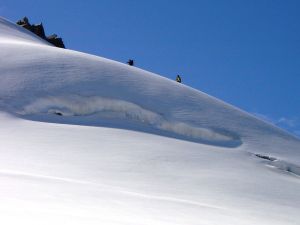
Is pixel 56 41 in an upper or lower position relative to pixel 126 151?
upper

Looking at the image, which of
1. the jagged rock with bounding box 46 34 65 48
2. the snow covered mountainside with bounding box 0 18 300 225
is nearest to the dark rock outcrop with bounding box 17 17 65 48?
the jagged rock with bounding box 46 34 65 48

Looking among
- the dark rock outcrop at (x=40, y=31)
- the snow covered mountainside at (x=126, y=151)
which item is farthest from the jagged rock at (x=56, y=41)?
the snow covered mountainside at (x=126, y=151)

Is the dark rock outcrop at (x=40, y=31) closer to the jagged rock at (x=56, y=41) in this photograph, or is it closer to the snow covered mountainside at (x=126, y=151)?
the jagged rock at (x=56, y=41)

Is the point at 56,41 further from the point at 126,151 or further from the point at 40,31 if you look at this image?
the point at 126,151

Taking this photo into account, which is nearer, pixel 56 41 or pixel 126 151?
pixel 126 151

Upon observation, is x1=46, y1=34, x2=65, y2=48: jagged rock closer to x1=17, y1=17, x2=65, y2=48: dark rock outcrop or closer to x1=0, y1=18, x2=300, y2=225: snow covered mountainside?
x1=17, y1=17, x2=65, y2=48: dark rock outcrop

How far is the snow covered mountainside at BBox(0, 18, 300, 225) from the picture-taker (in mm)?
5641

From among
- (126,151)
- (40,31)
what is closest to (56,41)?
(40,31)

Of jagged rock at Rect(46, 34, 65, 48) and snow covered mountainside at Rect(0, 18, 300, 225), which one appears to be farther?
jagged rock at Rect(46, 34, 65, 48)

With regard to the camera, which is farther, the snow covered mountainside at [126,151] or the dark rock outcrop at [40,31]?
the dark rock outcrop at [40,31]

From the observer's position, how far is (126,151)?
9820 millimetres

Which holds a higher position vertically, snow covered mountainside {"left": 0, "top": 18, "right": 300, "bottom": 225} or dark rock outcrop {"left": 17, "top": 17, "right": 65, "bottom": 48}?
dark rock outcrop {"left": 17, "top": 17, "right": 65, "bottom": 48}

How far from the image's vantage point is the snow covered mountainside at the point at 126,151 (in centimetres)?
564

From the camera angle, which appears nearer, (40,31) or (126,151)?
(126,151)
